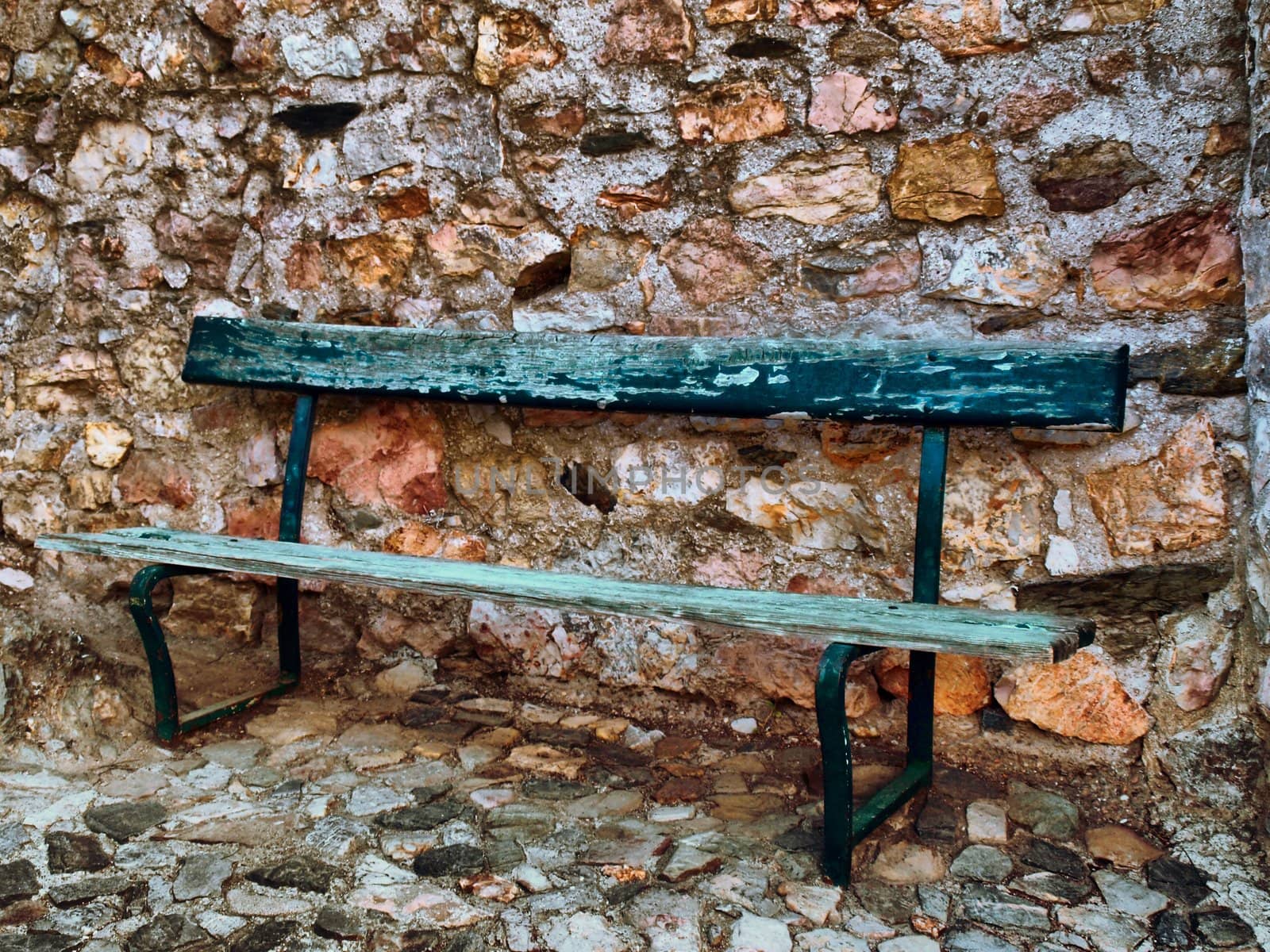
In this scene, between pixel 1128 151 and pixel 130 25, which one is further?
pixel 130 25

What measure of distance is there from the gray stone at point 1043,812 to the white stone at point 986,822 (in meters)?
0.03

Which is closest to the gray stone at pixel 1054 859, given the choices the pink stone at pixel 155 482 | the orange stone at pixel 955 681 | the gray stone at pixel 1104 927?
the gray stone at pixel 1104 927

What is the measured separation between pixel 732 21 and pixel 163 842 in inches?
73.8

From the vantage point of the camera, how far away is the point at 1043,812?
6.70ft

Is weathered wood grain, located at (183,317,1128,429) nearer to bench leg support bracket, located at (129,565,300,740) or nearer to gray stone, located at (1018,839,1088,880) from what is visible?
bench leg support bracket, located at (129,565,300,740)

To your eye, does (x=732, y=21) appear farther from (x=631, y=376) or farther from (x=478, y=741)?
(x=478, y=741)

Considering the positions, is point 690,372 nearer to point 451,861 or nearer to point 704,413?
point 704,413

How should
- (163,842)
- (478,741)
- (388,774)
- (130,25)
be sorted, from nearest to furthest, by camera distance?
(163,842) < (388,774) < (478,741) < (130,25)

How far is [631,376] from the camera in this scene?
2.25 metres

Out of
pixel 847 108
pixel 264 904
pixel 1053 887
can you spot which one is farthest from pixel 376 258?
pixel 1053 887

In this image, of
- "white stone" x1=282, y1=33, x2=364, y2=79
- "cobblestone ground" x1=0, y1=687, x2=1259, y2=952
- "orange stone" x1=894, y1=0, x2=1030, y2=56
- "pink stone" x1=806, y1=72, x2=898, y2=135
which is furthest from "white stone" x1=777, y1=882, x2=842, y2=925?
"white stone" x1=282, y1=33, x2=364, y2=79

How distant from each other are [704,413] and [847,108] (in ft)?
2.19

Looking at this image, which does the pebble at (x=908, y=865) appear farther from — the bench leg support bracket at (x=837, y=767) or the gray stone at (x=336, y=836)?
the gray stone at (x=336, y=836)

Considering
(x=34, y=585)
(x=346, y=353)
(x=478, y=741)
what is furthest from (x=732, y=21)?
(x=34, y=585)
